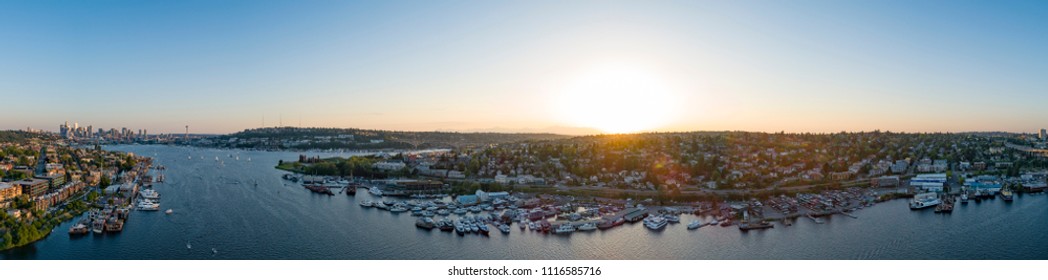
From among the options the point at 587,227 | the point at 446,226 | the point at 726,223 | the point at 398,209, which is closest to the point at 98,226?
the point at 398,209

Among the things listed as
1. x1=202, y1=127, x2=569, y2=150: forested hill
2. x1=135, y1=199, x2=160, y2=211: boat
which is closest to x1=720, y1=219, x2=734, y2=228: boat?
x1=135, y1=199, x2=160, y2=211: boat

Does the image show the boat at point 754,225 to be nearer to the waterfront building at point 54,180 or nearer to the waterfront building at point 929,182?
the waterfront building at point 929,182

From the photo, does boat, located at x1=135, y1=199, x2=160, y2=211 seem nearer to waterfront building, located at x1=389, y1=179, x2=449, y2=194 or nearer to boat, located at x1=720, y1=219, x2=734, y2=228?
waterfront building, located at x1=389, y1=179, x2=449, y2=194

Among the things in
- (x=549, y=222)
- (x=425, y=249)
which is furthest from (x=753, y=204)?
(x=425, y=249)

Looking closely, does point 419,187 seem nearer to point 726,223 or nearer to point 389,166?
point 389,166

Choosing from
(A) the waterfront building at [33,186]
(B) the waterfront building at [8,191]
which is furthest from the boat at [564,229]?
(A) the waterfront building at [33,186]
